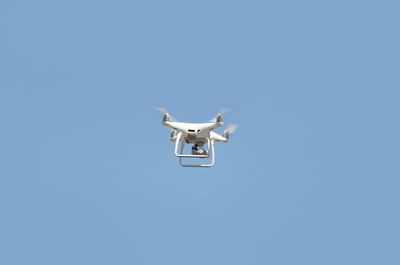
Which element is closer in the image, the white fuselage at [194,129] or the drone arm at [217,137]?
the white fuselage at [194,129]

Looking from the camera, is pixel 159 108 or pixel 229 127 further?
pixel 229 127

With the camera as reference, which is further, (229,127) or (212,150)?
(229,127)

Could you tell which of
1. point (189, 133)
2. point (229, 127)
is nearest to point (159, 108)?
point (189, 133)

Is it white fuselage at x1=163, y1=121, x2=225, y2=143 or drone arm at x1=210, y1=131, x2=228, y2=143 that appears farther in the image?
drone arm at x1=210, y1=131, x2=228, y2=143

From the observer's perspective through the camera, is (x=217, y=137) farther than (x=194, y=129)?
Yes

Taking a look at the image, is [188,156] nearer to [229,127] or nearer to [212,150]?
[212,150]

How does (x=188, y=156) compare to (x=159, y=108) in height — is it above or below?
below

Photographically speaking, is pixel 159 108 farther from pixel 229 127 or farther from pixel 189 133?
pixel 229 127
